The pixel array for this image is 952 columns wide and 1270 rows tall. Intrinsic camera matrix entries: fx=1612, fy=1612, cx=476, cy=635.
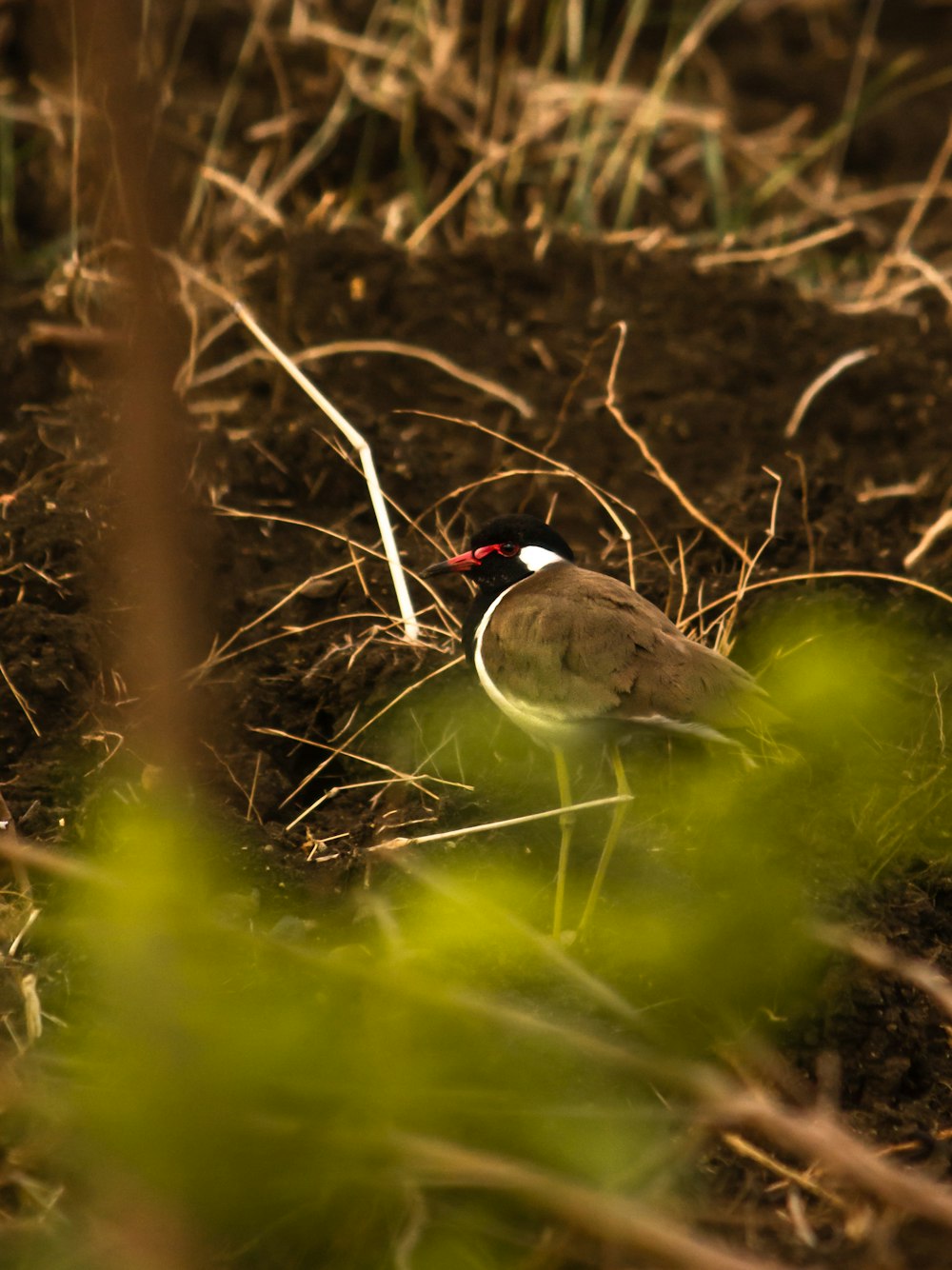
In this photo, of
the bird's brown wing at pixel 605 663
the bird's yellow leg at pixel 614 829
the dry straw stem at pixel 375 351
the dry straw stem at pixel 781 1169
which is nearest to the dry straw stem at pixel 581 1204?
the dry straw stem at pixel 781 1169

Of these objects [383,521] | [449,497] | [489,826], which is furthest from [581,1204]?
[449,497]

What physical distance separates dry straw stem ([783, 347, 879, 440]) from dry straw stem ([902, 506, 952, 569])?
665 millimetres

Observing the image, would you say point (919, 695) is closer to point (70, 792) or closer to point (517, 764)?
point (517, 764)

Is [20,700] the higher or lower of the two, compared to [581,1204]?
lower

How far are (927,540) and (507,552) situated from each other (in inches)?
54.5

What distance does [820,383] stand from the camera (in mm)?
5152

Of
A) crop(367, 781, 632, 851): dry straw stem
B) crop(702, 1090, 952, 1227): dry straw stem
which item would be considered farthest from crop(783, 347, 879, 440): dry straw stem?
crop(702, 1090, 952, 1227): dry straw stem

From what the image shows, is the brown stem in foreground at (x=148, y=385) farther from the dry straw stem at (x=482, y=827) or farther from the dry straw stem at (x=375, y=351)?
the dry straw stem at (x=375, y=351)

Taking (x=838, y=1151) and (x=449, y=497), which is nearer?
(x=838, y=1151)

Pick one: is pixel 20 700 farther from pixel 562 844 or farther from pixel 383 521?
pixel 562 844

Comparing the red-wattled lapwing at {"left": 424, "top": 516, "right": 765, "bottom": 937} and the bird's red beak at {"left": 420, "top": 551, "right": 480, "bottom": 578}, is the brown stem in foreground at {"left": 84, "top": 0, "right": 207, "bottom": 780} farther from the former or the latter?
the bird's red beak at {"left": 420, "top": 551, "right": 480, "bottom": 578}

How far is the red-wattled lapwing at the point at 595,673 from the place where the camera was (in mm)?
3270

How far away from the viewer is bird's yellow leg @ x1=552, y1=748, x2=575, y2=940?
3133 mm

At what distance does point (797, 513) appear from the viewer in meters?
4.63
